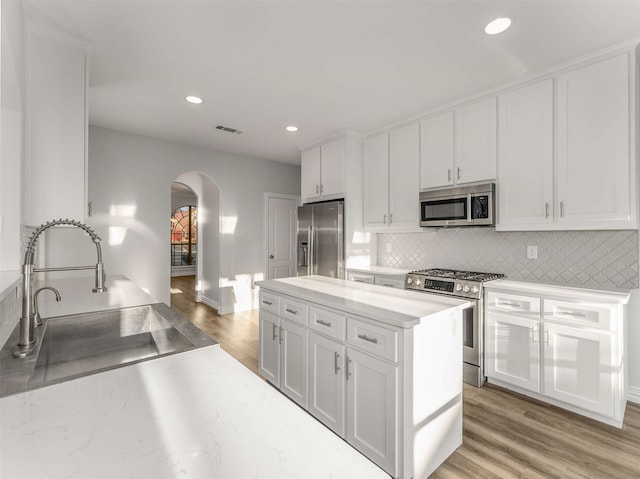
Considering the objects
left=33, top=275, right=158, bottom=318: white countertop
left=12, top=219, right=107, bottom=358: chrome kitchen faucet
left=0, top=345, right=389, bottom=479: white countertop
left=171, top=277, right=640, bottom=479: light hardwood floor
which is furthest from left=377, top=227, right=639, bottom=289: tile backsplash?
left=12, top=219, right=107, bottom=358: chrome kitchen faucet

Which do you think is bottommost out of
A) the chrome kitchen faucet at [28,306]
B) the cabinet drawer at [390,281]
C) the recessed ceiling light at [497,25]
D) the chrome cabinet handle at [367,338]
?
the chrome cabinet handle at [367,338]

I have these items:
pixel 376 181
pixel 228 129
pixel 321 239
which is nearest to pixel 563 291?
pixel 376 181

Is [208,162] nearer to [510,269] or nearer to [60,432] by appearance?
[510,269]

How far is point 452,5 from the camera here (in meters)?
1.88

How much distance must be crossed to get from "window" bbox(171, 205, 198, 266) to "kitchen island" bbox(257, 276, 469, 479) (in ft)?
29.8

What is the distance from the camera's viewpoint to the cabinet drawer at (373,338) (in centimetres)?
160

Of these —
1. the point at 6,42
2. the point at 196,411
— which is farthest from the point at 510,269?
the point at 6,42

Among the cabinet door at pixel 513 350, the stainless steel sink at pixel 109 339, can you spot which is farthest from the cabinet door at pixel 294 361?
the cabinet door at pixel 513 350

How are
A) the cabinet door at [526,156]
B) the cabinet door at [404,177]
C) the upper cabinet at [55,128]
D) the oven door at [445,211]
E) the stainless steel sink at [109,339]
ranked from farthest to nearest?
1. the cabinet door at [404,177]
2. the oven door at [445,211]
3. the cabinet door at [526,156]
4. the upper cabinet at [55,128]
5. the stainless steel sink at [109,339]

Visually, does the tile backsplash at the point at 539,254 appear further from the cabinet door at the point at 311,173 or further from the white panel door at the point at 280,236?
the white panel door at the point at 280,236

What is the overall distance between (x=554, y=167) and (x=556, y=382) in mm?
1638

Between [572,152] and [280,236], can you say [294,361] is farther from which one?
[280,236]

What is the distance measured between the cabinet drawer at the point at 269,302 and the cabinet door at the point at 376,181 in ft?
6.31

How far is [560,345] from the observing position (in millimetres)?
2346
